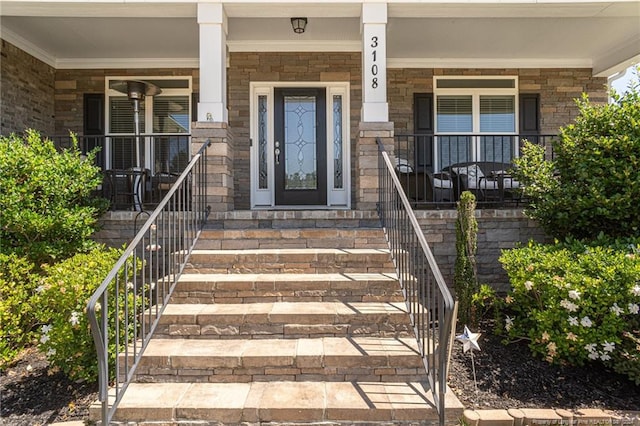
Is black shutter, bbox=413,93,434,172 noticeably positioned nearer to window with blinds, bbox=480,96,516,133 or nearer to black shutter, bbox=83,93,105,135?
window with blinds, bbox=480,96,516,133

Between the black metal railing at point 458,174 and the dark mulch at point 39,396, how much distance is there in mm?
3540

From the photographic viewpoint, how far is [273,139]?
646cm

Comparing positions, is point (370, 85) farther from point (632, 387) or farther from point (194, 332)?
point (632, 387)

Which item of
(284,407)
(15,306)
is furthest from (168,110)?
(284,407)

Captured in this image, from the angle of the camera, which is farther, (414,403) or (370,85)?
(370,85)

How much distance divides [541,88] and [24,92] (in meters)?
7.87

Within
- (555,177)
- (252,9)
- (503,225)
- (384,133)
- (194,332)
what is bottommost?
(194,332)

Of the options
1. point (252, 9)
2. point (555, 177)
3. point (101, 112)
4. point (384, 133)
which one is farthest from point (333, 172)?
point (101, 112)

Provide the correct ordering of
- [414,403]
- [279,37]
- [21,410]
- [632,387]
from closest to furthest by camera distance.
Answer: [414,403], [21,410], [632,387], [279,37]

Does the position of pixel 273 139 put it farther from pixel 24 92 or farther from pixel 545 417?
pixel 545 417

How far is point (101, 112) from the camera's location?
22.0ft

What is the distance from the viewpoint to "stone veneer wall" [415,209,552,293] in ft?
14.4

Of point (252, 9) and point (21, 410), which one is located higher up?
point (252, 9)

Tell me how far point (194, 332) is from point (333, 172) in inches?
153
